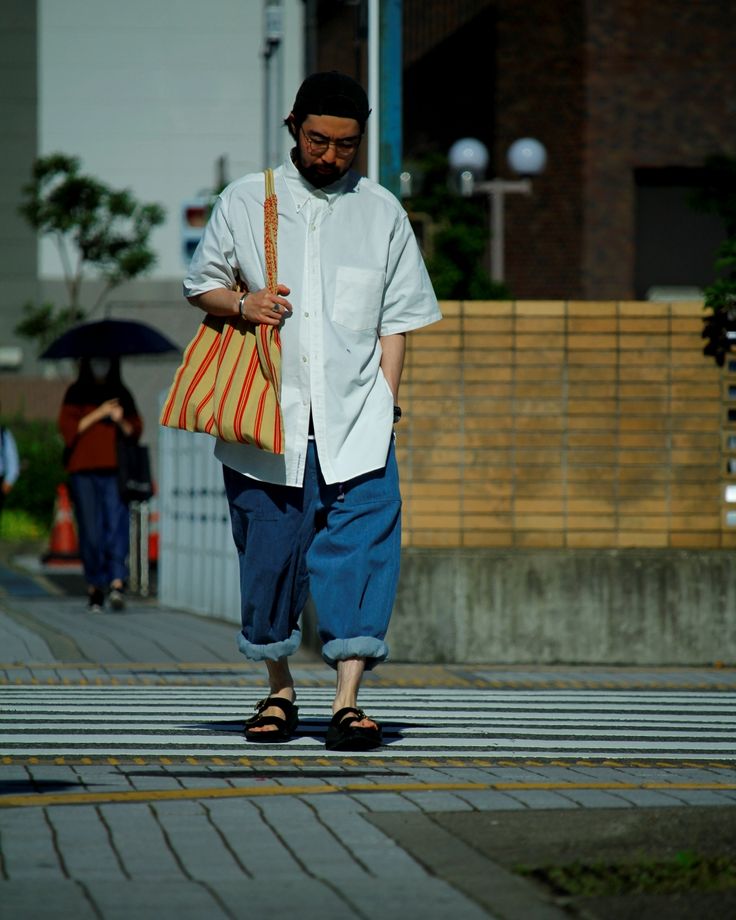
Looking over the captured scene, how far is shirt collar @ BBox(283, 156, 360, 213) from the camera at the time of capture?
248 inches

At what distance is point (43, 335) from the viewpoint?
3919 centimetres

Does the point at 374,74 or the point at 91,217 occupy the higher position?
the point at 91,217

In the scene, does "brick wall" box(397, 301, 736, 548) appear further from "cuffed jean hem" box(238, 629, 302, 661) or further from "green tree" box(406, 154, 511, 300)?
"green tree" box(406, 154, 511, 300)

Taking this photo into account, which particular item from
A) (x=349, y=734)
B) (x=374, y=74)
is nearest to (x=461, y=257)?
(x=374, y=74)

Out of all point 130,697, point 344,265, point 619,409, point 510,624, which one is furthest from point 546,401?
point 344,265

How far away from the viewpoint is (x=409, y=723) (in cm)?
695

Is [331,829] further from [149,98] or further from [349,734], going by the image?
[149,98]

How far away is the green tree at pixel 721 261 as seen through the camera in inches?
420

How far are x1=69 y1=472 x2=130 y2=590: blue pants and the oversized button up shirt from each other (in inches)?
327

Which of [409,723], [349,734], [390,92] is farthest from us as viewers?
[390,92]

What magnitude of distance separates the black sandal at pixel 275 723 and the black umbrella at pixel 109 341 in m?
9.40

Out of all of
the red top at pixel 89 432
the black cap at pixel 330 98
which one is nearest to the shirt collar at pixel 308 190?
the black cap at pixel 330 98

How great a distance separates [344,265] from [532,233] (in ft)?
71.7

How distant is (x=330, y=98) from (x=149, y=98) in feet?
144
